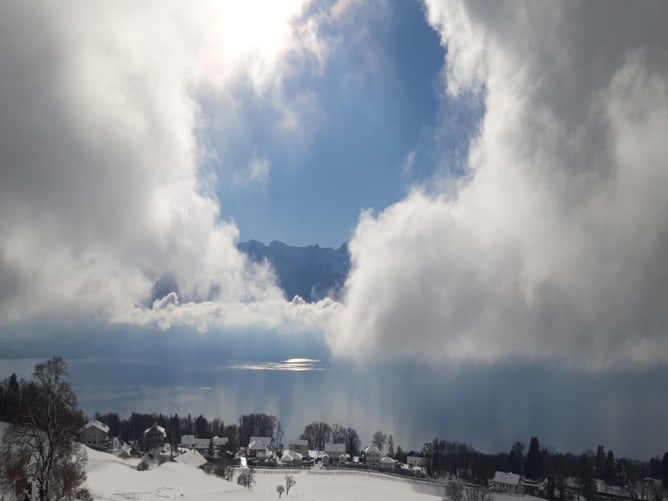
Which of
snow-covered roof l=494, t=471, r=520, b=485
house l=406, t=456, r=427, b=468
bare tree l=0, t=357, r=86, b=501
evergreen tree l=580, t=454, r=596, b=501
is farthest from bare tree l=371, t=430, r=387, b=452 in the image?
bare tree l=0, t=357, r=86, b=501

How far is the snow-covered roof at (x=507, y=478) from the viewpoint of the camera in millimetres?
35625

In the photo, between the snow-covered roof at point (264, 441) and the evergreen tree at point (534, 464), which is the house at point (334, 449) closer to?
the snow-covered roof at point (264, 441)

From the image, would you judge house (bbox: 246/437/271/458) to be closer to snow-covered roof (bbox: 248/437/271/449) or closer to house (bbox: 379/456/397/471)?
snow-covered roof (bbox: 248/437/271/449)

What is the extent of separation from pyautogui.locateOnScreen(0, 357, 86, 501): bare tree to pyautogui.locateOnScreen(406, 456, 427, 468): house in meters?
34.3

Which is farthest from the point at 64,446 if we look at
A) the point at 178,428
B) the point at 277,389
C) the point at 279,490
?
the point at 277,389

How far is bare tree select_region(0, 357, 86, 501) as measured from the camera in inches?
496

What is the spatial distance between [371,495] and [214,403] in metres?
47.9

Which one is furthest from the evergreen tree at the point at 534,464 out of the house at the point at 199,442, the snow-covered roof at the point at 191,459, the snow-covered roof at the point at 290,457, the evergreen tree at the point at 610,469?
the house at the point at 199,442

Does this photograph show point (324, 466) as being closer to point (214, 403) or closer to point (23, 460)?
point (23, 460)

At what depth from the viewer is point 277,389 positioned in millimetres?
86688

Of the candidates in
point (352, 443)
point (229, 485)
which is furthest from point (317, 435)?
point (229, 485)

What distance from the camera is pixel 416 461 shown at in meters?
43.4

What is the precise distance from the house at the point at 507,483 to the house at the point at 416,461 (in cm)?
697

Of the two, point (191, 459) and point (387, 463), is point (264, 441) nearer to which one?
point (387, 463)
